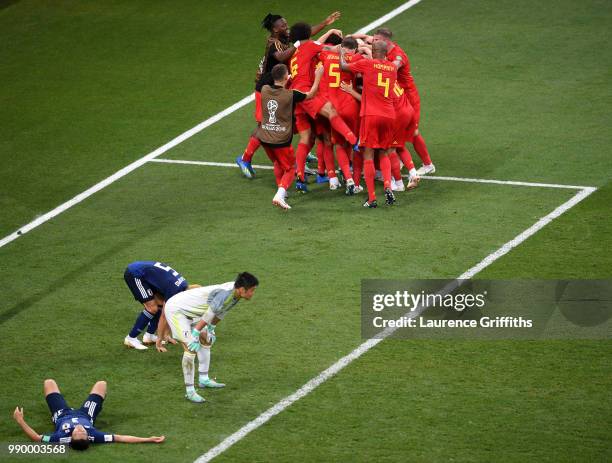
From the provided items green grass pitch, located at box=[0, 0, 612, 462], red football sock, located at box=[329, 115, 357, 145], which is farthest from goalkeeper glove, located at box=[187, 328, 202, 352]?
red football sock, located at box=[329, 115, 357, 145]

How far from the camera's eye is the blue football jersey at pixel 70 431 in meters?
11.4

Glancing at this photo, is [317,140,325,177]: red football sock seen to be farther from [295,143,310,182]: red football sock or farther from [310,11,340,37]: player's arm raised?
[310,11,340,37]: player's arm raised

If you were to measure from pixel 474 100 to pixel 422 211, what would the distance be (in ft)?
14.4

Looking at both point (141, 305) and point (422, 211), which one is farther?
point (422, 211)

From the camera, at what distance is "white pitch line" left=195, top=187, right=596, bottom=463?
11.4m

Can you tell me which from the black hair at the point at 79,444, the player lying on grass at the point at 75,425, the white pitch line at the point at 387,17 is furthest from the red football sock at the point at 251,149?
the black hair at the point at 79,444

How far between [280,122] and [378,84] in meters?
1.48

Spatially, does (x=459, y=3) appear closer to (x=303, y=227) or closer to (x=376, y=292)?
(x=303, y=227)

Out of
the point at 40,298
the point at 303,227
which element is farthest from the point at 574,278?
the point at 40,298

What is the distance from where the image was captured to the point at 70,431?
11.4 metres

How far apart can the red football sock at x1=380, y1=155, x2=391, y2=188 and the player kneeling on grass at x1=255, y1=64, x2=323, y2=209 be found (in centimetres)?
128

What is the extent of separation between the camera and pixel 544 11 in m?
23.4

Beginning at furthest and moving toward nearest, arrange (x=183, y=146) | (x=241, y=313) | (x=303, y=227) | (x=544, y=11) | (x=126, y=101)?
(x=544, y=11), (x=126, y=101), (x=183, y=146), (x=303, y=227), (x=241, y=313)

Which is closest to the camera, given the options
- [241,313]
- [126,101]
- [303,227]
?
[241,313]
